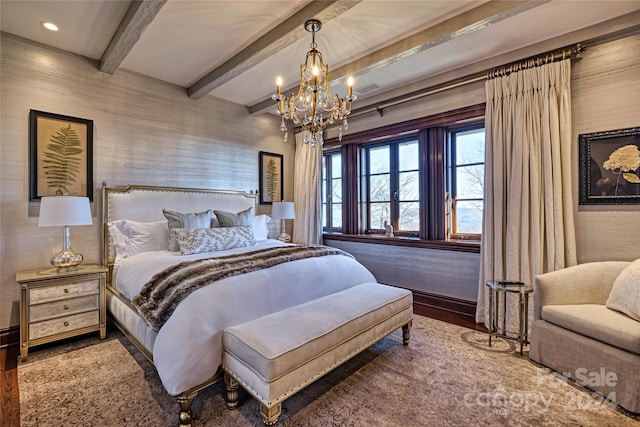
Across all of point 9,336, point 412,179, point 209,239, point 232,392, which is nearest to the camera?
point 232,392

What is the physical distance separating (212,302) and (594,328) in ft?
8.17

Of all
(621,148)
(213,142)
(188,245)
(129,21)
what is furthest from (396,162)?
(129,21)

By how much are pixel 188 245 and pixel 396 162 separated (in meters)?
2.93

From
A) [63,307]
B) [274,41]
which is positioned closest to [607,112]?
[274,41]

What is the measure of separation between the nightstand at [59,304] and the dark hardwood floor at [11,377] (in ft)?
0.46

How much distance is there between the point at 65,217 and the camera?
8.36 feet

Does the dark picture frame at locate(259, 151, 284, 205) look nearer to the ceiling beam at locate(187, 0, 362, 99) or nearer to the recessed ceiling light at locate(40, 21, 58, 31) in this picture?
the ceiling beam at locate(187, 0, 362, 99)

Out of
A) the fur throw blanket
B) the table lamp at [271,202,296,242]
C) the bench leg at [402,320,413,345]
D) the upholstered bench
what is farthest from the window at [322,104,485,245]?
the fur throw blanket

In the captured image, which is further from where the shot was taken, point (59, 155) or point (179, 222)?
point (179, 222)

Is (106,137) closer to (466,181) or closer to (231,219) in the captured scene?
(231,219)

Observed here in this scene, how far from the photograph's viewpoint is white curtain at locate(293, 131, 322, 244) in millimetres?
4727

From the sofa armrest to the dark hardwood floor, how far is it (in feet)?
2.79

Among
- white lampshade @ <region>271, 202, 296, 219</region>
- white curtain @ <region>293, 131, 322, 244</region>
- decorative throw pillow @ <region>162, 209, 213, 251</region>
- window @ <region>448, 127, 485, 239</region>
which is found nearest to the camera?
decorative throw pillow @ <region>162, 209, 213, 251</region>

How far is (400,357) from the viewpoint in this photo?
7.82 feet
